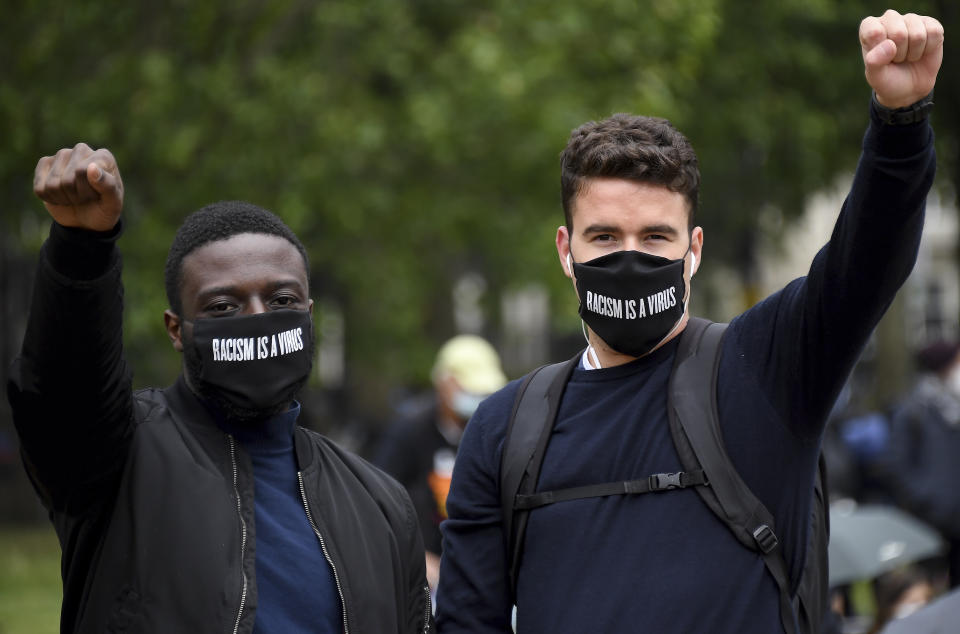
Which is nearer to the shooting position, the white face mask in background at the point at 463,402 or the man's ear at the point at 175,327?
the man's ear at the point at 175,327

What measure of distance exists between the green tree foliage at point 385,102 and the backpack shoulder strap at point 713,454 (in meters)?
7.97

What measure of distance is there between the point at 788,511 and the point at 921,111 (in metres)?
0.90

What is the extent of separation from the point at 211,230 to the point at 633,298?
3.44ft

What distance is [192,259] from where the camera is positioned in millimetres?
3322

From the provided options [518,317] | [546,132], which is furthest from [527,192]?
[518,317]

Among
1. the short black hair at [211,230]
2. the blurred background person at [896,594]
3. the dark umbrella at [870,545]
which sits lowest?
the blurred background person at [896,594]

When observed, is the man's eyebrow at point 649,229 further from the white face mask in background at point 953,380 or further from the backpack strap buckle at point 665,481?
the white face mask in background at point 953,380

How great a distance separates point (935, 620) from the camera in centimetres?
339

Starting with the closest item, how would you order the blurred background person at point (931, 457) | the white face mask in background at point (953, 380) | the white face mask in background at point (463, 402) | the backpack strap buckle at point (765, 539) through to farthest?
the backpack strap buckle at point (765, 539) < the white face mask in background at point (463, 402) < the blurred background person at point (931, 457) < the white face mask in background at point (953, 380)

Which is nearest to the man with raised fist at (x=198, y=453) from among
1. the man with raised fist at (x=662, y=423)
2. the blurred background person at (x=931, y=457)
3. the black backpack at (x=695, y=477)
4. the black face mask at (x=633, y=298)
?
the man with raised fist at (x=662, y=423)

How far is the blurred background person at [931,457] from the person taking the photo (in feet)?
29.7

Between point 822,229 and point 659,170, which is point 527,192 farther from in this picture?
point 822,229

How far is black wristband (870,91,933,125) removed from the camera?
267 cm

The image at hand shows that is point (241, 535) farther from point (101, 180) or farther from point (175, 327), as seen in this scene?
point (101, 180)
